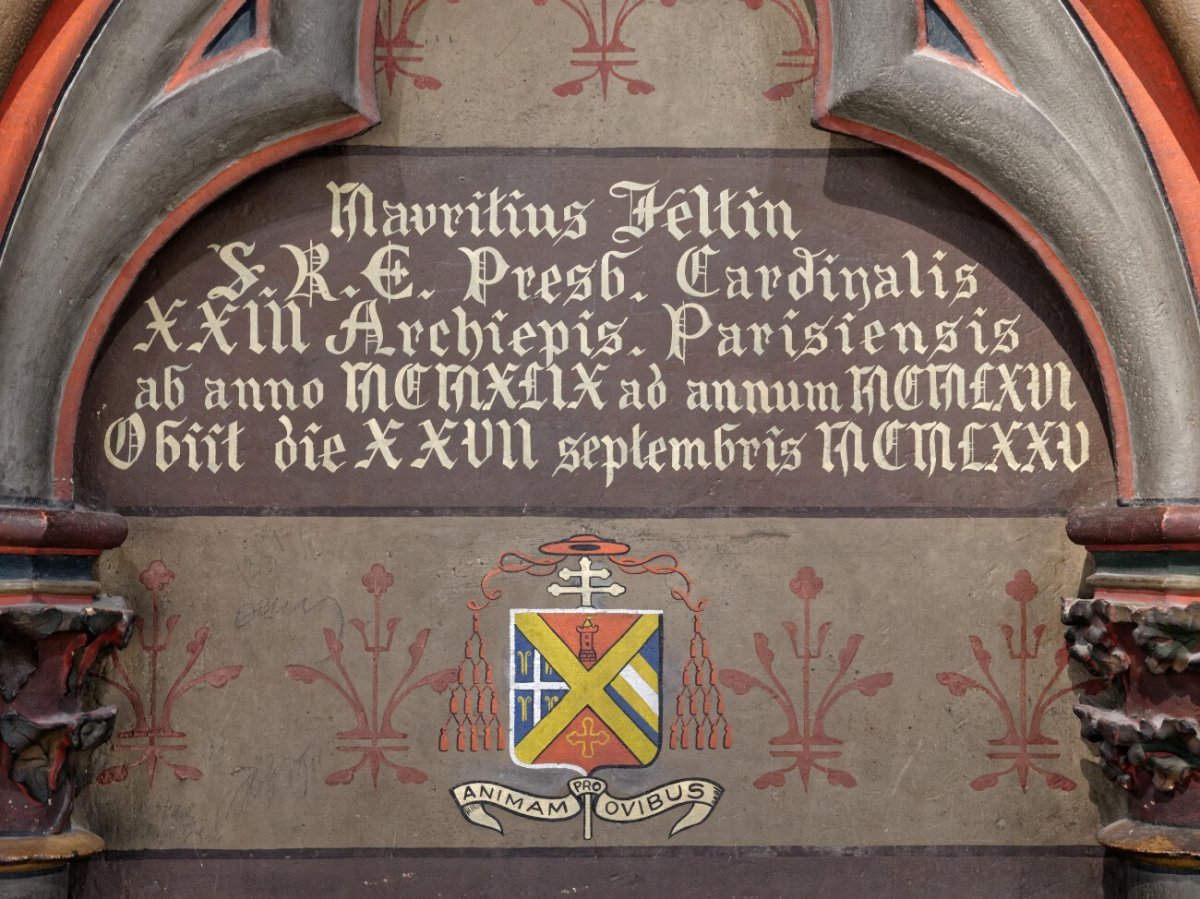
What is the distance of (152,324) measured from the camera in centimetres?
339

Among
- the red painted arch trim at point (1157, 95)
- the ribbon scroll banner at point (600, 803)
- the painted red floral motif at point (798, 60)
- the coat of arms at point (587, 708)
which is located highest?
the painted red floral motif at point (798, 60)

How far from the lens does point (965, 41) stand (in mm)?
3307

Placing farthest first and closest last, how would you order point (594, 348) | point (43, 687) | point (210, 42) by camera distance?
point (594, 348) < point (210, 42) < point (43, 687)

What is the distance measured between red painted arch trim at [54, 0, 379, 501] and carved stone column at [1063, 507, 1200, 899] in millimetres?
1901

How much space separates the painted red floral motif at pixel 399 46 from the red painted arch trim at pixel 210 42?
11.1 inches

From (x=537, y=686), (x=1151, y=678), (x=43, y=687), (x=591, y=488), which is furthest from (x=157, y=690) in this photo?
(x=1151, y=678)

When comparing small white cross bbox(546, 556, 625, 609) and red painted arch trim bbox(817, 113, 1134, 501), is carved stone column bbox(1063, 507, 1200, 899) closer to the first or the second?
red painted arch trim bbox(817, 113, 1134, 501)

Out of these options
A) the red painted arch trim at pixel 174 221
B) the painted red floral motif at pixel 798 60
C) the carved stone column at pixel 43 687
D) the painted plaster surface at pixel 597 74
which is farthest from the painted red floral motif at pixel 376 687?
the painted red floral motif at pixel 798 60

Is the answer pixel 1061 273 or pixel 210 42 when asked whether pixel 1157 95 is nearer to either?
pixel 1061 273

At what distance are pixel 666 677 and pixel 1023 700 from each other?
825mm

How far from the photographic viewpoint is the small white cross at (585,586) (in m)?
3.36

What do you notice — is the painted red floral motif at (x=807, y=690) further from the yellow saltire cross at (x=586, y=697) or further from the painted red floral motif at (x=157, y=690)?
the painted red floral motif at (x=157, y=690)

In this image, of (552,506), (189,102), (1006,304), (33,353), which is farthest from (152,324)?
(1006,304)

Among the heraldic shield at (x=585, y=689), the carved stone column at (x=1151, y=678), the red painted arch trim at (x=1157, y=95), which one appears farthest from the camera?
the heraldic shield at (x=585, y=689)
